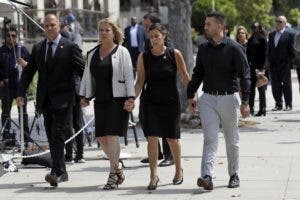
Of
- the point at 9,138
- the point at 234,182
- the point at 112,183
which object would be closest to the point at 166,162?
the point at 112,183

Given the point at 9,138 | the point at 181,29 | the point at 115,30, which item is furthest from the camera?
the point at 181,29

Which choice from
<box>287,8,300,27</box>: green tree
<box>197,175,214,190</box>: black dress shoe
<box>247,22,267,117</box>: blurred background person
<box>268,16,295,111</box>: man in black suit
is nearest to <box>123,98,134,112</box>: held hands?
<box>197,175,214,190</box>: black dress shoe

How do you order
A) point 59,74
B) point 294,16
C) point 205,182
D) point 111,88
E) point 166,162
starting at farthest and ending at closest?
1. point 294,16
2. point 166,162
3. point 59,74
4. point 111,88
5. point 205,182

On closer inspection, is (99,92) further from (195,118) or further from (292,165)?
(195,118)

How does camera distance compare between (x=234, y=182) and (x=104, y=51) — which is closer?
(x=234, y=182)

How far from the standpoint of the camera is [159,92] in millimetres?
9398

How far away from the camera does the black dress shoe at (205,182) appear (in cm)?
889

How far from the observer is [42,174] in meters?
10.6

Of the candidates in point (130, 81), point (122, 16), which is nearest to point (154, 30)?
point (130, 81)

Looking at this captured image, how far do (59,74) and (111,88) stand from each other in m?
0.69

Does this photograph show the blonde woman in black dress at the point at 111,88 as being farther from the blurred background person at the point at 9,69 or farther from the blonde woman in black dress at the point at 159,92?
the blurred background person at the point at 9,69

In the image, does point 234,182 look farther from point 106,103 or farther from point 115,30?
point 115,30

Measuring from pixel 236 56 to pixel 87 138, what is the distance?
4.61m

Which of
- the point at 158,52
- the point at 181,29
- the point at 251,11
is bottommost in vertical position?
the point at 158,52
